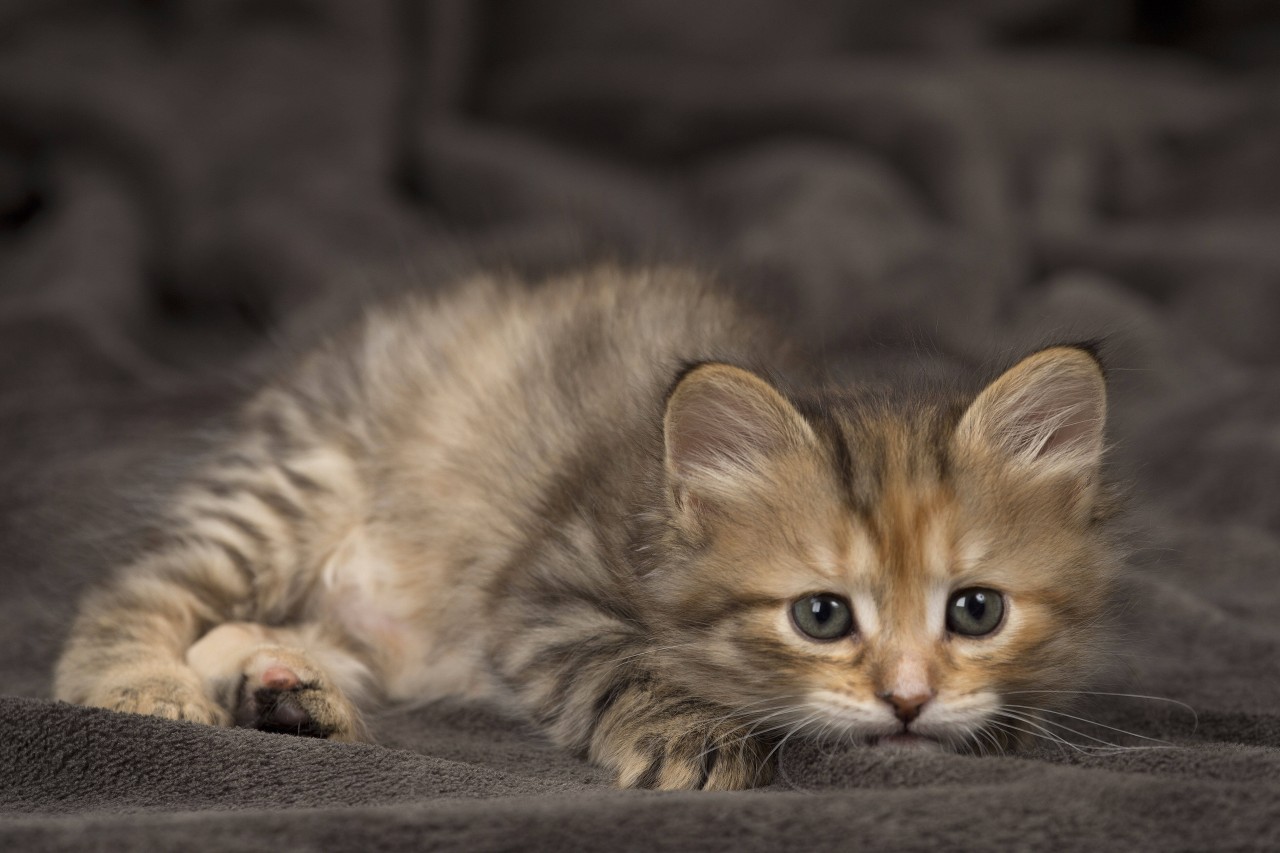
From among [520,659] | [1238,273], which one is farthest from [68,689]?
[1238,273]

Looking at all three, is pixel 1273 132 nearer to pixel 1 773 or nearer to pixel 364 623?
pixel 364 623

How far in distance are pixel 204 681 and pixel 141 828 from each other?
780 millimetres

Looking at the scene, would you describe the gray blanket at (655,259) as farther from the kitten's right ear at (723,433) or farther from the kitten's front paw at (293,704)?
the kitten's right ear at (723,433)

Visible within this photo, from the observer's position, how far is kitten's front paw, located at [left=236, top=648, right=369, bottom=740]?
185cm

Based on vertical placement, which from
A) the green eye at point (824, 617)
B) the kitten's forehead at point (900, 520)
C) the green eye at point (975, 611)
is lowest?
the green eye at point (824, 617)

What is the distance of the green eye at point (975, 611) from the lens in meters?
1.66

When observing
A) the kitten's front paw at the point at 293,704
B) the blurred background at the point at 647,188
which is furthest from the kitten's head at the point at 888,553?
the blurred background at the point at 647,188

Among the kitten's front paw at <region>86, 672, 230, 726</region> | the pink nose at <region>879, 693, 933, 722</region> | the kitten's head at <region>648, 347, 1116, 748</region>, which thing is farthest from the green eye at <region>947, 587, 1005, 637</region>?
the kitten's front paw at <region>86, 672, 230, 726</region>

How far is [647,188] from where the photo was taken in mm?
4426

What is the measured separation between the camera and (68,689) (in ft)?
6.44

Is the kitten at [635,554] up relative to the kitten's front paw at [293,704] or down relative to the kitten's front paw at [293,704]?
up

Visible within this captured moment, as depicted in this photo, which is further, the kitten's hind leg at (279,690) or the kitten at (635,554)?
the kitten's hind leg at (279,690)

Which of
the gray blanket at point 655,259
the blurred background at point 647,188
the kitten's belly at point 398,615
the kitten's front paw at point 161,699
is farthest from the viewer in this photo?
the blurred background at point 647,188

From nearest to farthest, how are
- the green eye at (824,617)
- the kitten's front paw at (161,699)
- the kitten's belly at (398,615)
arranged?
1. the green eye at (824,617)
2. the kitten's front paw at (161,699)
3. the kitten's belly at (398,615)
